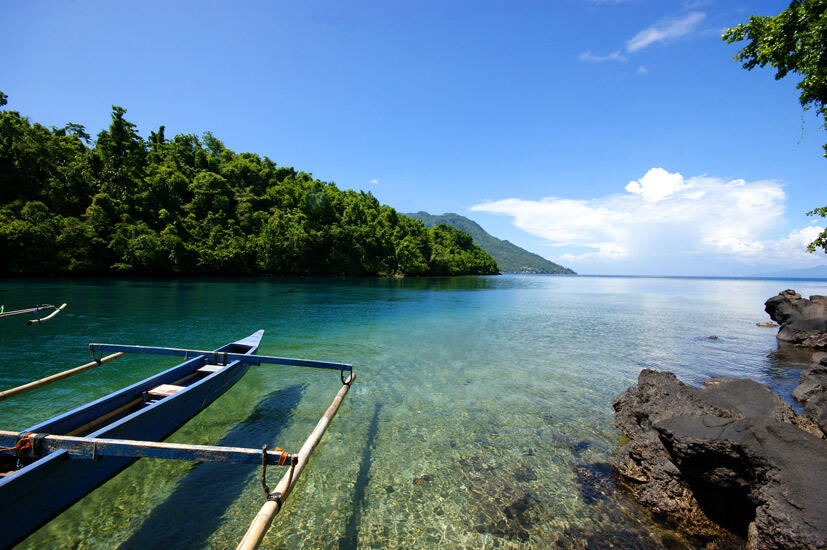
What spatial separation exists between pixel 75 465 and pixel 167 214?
71934mm

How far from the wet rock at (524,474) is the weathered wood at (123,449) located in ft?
12.7

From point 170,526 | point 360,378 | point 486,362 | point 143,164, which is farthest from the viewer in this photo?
point 143,164

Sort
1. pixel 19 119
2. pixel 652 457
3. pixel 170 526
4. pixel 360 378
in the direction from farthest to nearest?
pixel 19 119
pixel 360 378
pixel 652 457
pixel 170 526

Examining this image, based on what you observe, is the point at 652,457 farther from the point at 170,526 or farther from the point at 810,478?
the point at 170,526

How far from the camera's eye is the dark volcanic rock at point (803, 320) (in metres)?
16.7

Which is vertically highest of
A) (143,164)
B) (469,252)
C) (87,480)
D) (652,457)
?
(143,164)

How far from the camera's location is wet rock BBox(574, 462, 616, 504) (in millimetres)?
4843

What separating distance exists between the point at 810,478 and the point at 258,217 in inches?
3136

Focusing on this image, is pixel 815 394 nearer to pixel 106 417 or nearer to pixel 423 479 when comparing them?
pixel 423 479

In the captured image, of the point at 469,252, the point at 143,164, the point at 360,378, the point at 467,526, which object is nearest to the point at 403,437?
the point at 467,526

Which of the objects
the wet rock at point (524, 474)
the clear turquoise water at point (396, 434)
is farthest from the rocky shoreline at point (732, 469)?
the wet rock at point (524, 474)

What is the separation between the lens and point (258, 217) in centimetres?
7112

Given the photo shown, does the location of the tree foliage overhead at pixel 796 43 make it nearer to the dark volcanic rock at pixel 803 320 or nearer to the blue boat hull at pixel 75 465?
the dark volcanic rock at pixel 803 320

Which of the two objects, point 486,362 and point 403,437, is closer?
point 403,437
